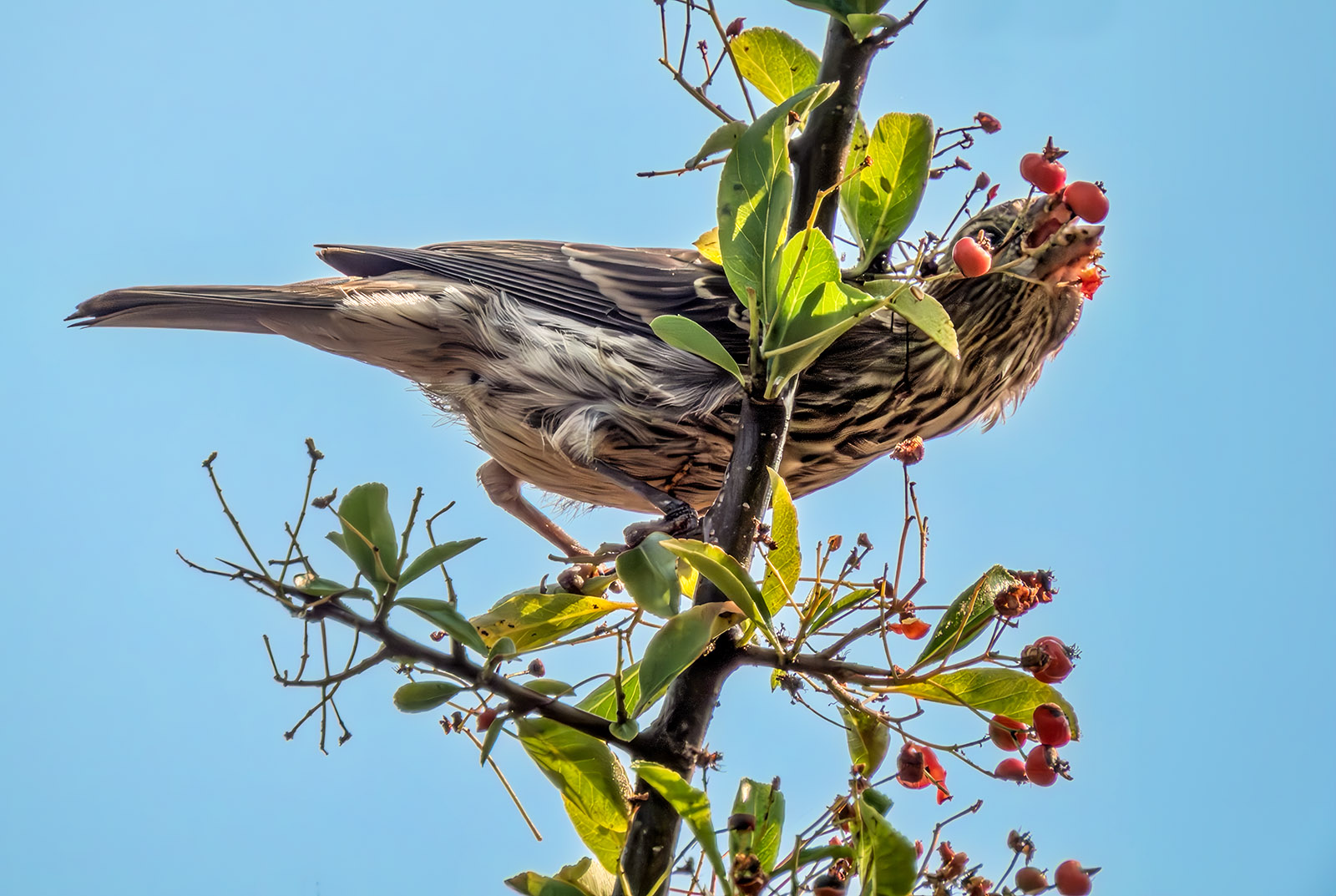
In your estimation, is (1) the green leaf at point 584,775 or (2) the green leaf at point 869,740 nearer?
(1) the green leaf at point 584,775

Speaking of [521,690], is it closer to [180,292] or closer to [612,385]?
[612,385]

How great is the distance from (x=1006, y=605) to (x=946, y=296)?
146 cm

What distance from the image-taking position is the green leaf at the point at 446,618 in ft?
4.48

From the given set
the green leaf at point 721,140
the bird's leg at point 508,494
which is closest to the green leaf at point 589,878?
the green leaf at point 721,140

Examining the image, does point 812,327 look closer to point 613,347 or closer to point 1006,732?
point 1006,732

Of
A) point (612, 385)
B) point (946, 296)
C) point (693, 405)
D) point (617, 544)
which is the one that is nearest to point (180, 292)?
point (612, 385)

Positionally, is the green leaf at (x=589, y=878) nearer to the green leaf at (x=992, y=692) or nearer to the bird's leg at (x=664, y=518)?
the green leaf at (x=992, y=692)

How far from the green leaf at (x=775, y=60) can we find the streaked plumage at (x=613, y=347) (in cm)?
68

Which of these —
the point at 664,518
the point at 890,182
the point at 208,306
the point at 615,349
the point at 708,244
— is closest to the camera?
the point at 890,182

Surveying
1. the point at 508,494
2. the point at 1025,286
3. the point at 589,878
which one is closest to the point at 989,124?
the point at 1025,286

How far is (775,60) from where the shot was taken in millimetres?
1963

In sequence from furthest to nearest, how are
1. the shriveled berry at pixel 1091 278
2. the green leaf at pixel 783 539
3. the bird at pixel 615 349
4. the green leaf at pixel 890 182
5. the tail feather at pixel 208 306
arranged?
the tail feather at pixel 208 306 → the bird at pixel 615 349 → the shriveled berry at pixel 1091 278 → the green leaf at pixel 890 182 → the green leaf at pixel 783 539

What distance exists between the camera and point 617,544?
2145 millimetres

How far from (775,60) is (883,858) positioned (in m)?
1.30
